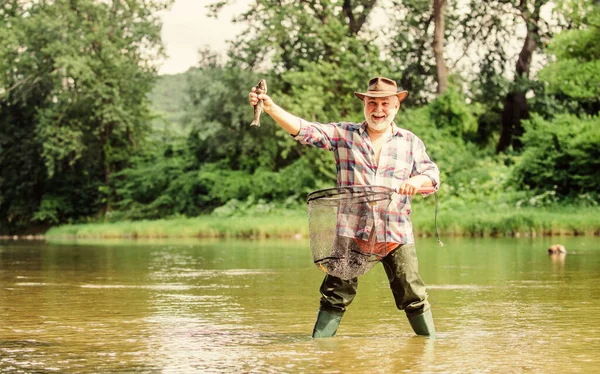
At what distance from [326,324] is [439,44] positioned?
32.7 metres

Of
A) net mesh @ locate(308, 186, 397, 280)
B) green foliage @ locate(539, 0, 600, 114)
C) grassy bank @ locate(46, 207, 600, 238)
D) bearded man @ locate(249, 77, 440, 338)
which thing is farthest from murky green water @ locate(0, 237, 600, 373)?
green foliage @ locate(539, 0, 600, 114)

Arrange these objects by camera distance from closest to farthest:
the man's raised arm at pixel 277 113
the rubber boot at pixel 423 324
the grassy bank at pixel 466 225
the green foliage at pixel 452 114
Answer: the man's raised arm at pixel 277 113, the rubber boot at pixel 423 324, the grassy bank at pixel 466 225, the green foliage at pixel 452 114

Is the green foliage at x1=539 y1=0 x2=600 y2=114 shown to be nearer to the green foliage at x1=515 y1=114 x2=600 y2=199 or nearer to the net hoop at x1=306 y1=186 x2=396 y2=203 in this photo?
the green foliage at x1=515 y1=114 x2=600 y2=199

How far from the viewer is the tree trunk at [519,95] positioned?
3834cm

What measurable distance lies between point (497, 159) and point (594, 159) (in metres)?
8.02

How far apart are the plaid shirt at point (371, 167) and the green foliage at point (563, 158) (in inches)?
873

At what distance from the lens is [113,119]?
4494cm

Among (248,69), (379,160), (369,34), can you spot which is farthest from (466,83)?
(379,160)

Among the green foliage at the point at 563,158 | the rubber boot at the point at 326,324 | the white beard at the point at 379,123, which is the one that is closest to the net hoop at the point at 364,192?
the white beard at the point at 379,123

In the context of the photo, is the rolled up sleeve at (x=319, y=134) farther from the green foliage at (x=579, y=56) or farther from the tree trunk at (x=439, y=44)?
the tree trunk at (x=439, y=44)

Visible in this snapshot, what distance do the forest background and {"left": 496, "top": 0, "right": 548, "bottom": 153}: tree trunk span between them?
0.08 metres

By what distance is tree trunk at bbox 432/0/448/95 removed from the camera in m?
38.3

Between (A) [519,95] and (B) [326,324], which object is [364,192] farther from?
(A) [519,95]

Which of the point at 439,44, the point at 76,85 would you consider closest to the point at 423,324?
the point at 439,44
